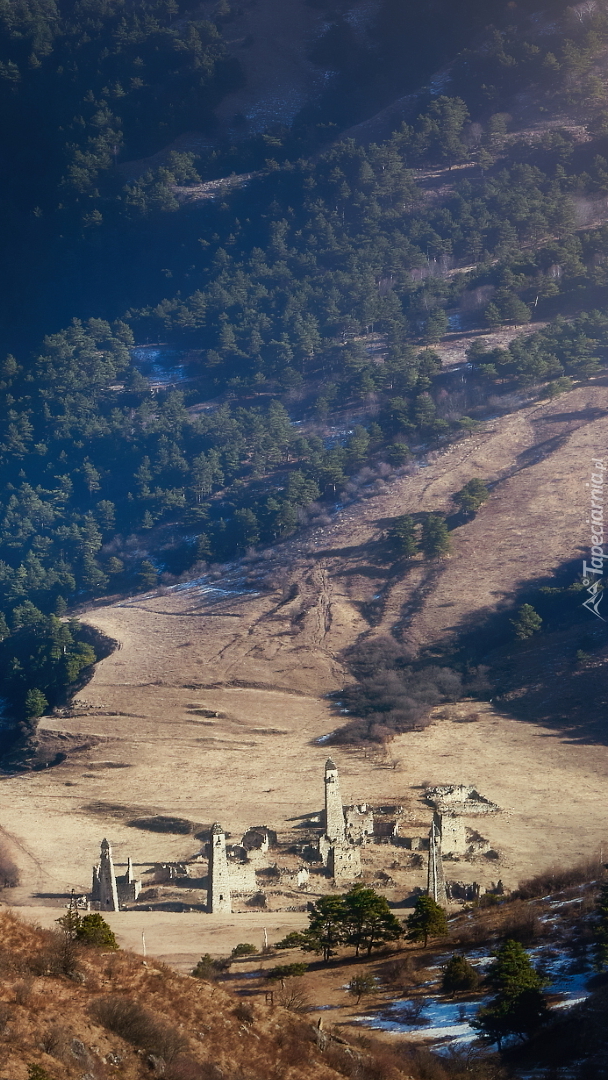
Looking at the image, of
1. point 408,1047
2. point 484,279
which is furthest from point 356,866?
point 484,279

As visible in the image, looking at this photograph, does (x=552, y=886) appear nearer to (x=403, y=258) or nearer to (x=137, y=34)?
(x=403, y=258)

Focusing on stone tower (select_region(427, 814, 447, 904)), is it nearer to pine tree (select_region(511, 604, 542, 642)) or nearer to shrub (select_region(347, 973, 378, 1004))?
shrub (select_region(347, 973, 378, 1004))

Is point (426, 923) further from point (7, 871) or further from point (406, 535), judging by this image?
point (406, 535)

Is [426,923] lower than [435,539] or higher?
higher

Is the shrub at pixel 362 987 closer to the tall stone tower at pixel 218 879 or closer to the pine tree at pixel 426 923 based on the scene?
the pine tree at pixel 426 923

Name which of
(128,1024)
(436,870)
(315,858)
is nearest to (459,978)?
(436,870)

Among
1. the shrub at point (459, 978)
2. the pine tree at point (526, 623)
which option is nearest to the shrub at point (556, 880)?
the shrub at point (459, 978)

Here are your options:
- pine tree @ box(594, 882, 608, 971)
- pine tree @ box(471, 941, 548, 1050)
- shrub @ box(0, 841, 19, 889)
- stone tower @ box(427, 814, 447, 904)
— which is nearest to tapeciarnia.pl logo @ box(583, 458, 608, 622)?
stone tower @ box(427, 814, 447, 904)
